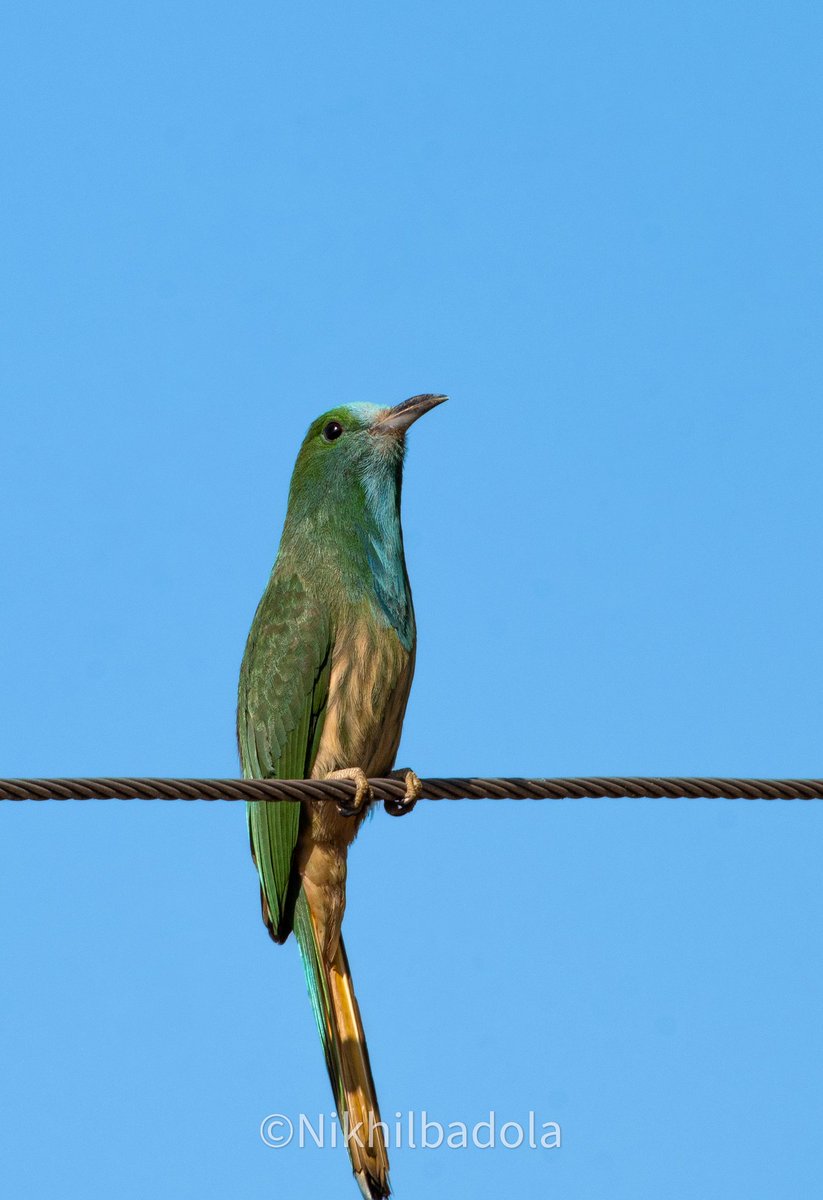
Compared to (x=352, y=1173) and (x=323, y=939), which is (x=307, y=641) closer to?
(x=323, y=939)

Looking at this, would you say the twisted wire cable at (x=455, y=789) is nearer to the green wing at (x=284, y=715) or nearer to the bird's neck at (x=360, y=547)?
the green wing at (x=284, y=715)

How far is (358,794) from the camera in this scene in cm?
506

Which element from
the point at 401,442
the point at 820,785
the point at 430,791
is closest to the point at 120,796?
the point at 430,791

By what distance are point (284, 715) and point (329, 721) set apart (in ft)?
0.68

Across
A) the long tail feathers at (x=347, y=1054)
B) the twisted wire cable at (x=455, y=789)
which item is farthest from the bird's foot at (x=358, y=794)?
the long tail feathers at (x=347, y=1054)

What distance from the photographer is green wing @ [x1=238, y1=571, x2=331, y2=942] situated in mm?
6113

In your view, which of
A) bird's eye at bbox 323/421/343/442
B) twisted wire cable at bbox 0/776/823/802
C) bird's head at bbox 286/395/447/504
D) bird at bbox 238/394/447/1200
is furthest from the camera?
bird's eye at bbox 323/421/343/442

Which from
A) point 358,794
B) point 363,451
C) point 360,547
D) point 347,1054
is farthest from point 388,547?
point 347,1054

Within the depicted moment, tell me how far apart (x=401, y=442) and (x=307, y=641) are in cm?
112

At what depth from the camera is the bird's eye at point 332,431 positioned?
675cm

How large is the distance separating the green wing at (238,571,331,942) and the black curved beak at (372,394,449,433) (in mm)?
817

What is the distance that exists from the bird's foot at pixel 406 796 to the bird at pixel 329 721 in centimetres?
13

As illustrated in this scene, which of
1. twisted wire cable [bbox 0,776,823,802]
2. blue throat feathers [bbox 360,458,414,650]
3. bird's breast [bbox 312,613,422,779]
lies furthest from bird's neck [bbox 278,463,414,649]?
twisted wire cable [bbox 0,776,823,802]

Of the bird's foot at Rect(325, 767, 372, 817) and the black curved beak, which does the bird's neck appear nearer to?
the black curved beak
